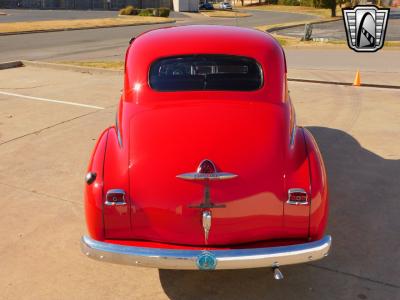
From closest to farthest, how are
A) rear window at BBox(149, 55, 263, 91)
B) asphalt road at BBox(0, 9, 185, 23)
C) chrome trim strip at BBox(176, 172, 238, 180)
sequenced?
chrome trim strip at BBox(176, 172, 238, 180)
rear window at BBox(149, 55, 263, 91)
asphalt road at BBox(0, 9, 185, 23)

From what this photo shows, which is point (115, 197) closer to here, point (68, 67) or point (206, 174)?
point (206, 174)

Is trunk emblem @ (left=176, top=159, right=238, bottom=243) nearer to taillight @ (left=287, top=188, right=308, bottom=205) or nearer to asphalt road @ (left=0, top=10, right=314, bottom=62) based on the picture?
taillight @ (left=287, top=188, right=308, bottom=205)

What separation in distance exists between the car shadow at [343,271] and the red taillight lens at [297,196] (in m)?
0.81

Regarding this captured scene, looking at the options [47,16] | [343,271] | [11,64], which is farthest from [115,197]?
[47,16]

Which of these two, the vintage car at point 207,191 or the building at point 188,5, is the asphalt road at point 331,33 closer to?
the vintage car at point 207,191

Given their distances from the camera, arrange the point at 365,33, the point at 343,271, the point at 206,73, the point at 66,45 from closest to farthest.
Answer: the point at 343,271 < the point at 206,73 < the point at 365,33 < the point at 66,45

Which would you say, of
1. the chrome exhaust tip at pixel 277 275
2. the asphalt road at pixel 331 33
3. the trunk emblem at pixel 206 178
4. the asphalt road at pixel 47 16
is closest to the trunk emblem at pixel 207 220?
the trunk emblem at pixel 206 178

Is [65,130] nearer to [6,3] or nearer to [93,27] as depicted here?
[93,27]

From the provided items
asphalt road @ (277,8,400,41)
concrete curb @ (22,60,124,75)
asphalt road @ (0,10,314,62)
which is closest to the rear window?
concrete curb @ (22,60,124,75)

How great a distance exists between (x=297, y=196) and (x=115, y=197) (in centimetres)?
135

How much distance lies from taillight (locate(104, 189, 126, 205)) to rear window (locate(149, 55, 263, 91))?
1277mm

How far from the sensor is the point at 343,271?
12.4 feet

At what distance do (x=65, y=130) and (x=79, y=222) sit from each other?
3406mm

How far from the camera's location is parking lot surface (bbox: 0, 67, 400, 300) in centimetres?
359
